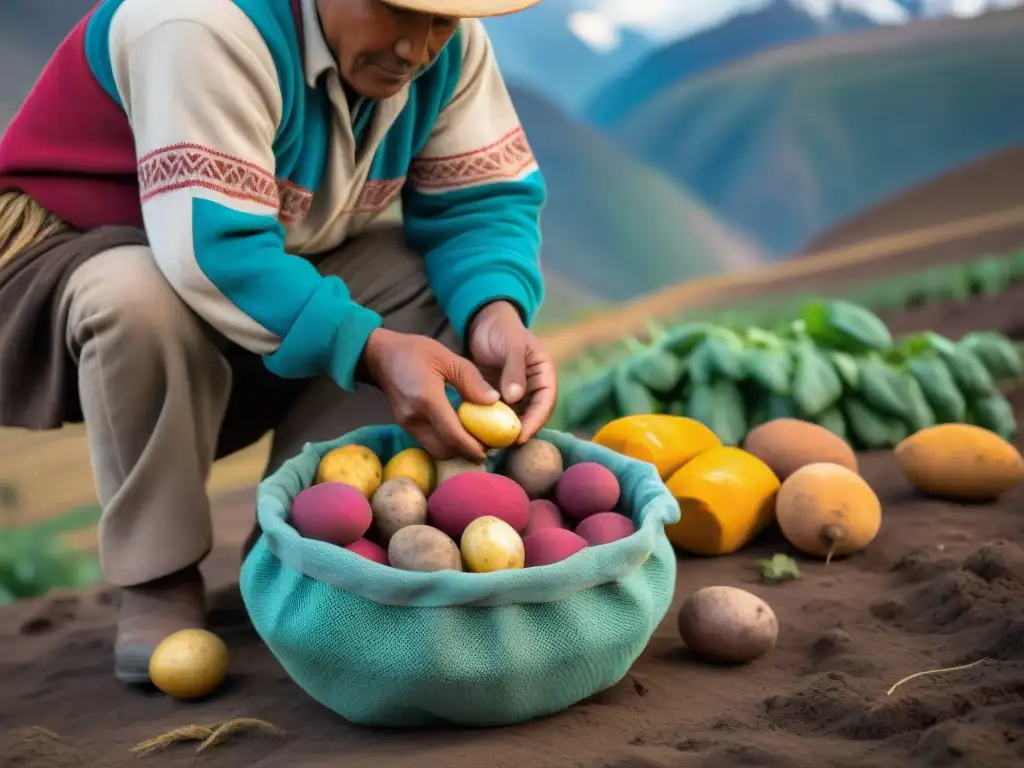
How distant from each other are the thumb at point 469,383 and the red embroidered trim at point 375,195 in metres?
0.46

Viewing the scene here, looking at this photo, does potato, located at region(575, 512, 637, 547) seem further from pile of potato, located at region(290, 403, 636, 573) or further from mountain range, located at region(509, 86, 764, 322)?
mountain range, located at region(509, 86, 764, 322)

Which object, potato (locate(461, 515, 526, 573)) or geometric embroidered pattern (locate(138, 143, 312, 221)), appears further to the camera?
geometric embroidered pattern (locate(138, 143, 312, 221))

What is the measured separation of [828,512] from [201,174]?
4.17ft

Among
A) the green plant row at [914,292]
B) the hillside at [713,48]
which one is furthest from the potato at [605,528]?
the hillside at [713,48]

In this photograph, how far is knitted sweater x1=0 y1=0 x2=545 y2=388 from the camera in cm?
174

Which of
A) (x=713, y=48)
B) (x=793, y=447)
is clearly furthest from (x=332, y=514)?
(x=713, y=48)

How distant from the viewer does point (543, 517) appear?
5.65ft

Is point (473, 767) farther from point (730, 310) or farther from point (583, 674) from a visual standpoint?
point (730, 310)

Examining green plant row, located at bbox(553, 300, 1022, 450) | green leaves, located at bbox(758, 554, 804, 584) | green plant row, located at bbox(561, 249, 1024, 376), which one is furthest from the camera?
green plant row, located at bbox(561, 249, 1024, 376)

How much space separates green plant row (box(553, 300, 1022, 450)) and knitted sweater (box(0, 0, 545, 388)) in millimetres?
708

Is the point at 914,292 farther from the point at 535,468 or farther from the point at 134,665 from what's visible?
the point at 134,665

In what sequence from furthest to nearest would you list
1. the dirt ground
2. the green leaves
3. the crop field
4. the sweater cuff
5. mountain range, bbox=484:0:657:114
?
mountain range, bbox=484:0:657:114 < the crop field < the green leaves < the sweater cuff < the dirt ground

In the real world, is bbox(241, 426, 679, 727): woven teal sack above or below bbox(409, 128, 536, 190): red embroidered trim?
below

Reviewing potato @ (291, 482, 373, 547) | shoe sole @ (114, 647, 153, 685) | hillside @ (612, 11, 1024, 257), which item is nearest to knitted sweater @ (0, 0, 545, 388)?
potato @ (291, 482, 373, 547)
